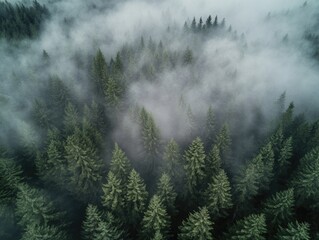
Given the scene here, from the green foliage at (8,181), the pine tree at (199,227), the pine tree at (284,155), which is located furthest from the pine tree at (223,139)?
the green foliage at (8,181)

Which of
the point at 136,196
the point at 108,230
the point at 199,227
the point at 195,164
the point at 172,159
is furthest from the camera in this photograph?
the point at 172,159

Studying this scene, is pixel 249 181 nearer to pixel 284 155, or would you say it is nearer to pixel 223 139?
pixel 223 139

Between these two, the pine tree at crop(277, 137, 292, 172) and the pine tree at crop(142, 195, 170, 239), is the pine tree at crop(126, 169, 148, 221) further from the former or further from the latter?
the pine tree at crop(277, 137, 292, 172)

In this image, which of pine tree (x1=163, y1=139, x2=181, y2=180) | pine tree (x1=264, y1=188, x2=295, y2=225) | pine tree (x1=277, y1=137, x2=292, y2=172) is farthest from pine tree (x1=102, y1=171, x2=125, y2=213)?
pine tree (x1=277, y1=137, x2=292, y2=172)

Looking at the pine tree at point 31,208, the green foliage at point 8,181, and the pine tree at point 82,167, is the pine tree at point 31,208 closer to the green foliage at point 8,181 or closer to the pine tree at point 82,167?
the green foliage at point 8,181

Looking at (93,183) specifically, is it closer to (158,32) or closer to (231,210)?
(231,210)

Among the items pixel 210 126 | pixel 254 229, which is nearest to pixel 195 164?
pixel 254 229
